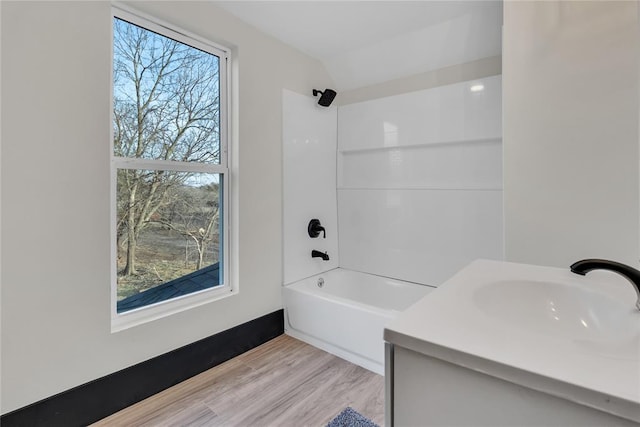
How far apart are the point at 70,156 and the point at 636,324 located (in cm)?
210

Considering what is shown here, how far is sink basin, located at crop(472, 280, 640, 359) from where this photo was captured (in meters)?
0.70

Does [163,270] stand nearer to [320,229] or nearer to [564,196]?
[320,229]

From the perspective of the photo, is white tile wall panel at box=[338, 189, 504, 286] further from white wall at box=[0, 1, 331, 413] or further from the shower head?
white wall at box=[0, 1, 331, 413]

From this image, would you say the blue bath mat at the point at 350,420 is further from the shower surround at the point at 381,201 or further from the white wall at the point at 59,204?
the white wall at the point at 59,204

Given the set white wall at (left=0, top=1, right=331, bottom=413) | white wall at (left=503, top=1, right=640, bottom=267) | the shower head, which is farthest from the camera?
the shower head

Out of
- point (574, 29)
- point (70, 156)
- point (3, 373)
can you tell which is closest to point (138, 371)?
point (3, 373)

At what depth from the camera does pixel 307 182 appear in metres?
2.72

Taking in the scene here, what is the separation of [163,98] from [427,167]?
6.59 ft

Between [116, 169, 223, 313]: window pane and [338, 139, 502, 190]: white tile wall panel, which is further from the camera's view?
[338, 139, 502, 190]: white tile wall panel

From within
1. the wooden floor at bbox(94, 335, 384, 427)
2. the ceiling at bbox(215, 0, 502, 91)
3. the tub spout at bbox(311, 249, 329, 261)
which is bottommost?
the wooden floor at bbox(94, 335, 384, 427)

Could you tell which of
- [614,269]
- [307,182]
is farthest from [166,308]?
[614,269]

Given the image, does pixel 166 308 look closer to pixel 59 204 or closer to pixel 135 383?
pixel 135 383

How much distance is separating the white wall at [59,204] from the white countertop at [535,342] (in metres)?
1.58

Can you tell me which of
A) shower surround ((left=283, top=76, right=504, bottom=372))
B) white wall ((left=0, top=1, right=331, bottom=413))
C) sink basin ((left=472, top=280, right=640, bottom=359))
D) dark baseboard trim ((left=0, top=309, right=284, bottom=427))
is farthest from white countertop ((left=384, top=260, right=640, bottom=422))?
dark baseboard trim ((left=0, top=309, right=284, bottom=427))
